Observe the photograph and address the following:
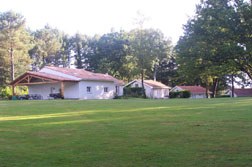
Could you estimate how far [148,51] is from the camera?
147 feet

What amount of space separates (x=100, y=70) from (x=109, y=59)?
4.20 m

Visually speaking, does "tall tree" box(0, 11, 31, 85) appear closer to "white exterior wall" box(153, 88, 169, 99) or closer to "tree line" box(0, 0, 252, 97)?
"tree line" box(0, 0, 252, 97)

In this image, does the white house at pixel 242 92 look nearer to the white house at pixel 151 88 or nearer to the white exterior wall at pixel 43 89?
the white house at pixel 151 88

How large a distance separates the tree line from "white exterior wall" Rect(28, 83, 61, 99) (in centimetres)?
1089

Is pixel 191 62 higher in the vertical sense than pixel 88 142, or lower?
higher

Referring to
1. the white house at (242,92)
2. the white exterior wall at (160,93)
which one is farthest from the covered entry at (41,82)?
the white house at (242,92)

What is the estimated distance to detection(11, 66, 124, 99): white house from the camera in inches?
1497

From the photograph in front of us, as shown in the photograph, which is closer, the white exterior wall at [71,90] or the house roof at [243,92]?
the white exterior wall at [71,90]

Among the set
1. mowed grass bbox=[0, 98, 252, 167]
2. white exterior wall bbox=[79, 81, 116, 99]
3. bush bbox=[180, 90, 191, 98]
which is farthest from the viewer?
bush bbox=[180, 90, 191, 98]

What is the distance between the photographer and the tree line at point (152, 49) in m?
30.3

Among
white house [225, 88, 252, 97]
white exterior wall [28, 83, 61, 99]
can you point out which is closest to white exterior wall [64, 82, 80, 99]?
white exterior wall [28, 83, 61, 99]

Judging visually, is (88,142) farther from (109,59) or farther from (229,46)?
(109,59)

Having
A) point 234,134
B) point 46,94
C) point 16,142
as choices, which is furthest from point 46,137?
point 46,94

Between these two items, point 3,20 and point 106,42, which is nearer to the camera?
point 3,20
